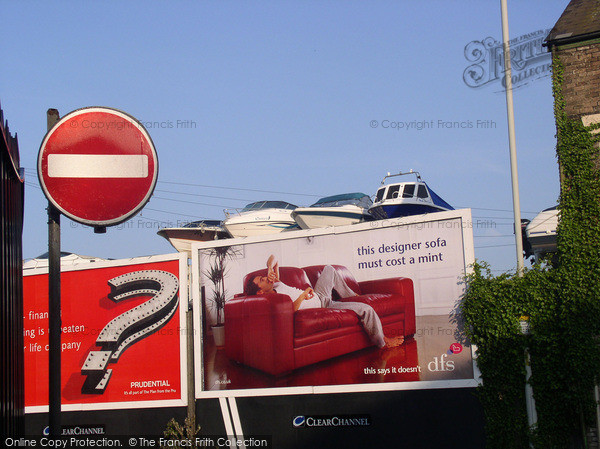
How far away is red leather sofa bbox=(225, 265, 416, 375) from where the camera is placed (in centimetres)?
1348

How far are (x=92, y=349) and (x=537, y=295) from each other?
1083cm

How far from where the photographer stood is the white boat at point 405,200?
22969 mm

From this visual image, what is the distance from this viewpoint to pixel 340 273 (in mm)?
14203

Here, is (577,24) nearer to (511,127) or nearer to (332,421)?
(511,127)

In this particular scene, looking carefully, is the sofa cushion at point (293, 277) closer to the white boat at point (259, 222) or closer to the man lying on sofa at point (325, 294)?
the man lying on sofa at point (325, 294)

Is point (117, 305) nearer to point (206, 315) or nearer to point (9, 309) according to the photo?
point (206, 315)

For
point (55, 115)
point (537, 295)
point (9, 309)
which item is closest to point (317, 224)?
point (537, 295)

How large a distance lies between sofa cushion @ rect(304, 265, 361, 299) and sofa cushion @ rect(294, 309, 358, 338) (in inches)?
16.3

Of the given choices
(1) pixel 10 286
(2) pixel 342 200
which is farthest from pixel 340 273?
(2) pixel 342 200

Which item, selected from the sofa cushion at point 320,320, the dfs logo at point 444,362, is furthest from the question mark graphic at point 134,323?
the dfs logo at point 444,362

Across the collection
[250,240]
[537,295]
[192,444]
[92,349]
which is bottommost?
[192,444]

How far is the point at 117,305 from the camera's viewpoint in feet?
53.9

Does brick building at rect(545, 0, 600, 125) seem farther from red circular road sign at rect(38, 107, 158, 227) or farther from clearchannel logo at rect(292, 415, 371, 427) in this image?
red circular road sign at rect(38, 107, 158, 227)

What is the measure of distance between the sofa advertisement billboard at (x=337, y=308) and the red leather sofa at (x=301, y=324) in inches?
0.9
